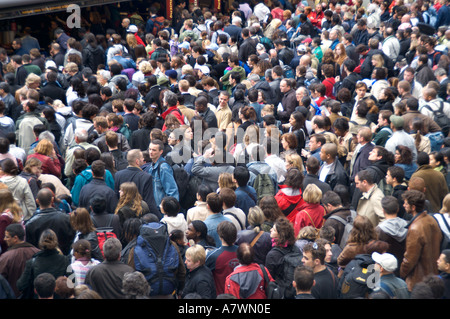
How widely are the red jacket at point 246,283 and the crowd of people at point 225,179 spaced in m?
0.01

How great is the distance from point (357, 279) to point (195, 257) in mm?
1507

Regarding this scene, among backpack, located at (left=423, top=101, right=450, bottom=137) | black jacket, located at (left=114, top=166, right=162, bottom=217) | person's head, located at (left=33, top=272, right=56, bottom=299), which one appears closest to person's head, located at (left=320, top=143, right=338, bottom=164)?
black jacket, located at (left=114, top=166, right=162, bottom=217)

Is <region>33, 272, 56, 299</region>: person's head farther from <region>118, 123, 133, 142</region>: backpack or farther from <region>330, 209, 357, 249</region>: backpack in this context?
<region>118, 123, 133, 142</region>: backpack

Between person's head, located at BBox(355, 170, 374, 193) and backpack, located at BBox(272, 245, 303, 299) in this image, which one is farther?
person's head, located at BBox(355, 170, 374, 193)

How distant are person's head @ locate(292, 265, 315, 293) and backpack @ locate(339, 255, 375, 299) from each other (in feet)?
1.67

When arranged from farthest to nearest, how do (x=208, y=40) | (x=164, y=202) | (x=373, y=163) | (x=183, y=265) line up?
(x=208, y=40), (x=373, y=163), (x=164, y=202), (x=183, y=265)

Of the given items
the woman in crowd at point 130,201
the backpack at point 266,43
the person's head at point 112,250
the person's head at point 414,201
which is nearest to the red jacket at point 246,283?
the person's head at point 112,250

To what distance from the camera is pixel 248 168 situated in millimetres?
8281

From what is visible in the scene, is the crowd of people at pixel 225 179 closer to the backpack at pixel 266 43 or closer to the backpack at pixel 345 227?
the backpack at pixel 345 227

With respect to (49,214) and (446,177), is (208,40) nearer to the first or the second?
(446,177)

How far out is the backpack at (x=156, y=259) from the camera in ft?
20.0

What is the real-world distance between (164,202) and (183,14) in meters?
12.3

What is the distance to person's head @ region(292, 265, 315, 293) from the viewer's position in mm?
5434

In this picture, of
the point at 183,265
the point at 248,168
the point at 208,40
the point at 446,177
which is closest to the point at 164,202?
the point at 183,265
